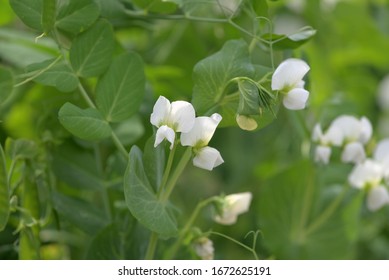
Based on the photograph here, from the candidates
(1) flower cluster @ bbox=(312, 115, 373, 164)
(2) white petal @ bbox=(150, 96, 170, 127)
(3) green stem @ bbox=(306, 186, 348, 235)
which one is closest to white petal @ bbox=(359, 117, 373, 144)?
(1) flower cluster @ bbox=(312, 115, 373, 164)

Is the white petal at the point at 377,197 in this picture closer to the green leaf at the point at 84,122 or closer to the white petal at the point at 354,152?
the white petal at the point at 354,152

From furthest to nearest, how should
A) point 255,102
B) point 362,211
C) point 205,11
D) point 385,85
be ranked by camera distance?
point 385,85 < point 205,11 < point 362,211 < point 255,102

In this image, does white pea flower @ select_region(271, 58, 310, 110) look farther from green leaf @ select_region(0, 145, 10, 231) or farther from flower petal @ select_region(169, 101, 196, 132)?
green leaf @ select_region(0, 145, 10, 231)

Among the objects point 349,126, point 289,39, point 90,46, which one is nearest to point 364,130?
point 349,126

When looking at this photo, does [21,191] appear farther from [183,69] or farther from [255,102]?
[183,69]

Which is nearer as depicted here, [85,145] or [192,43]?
[85,145]
